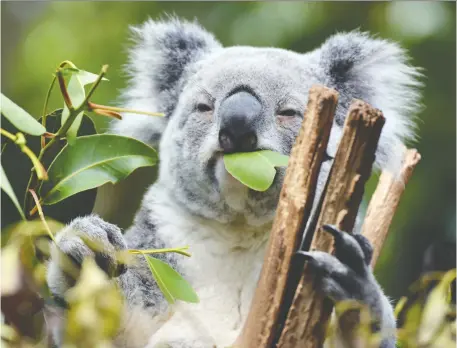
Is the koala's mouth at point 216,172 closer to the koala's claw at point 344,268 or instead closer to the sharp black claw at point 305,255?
the koala's claw at point 344,268

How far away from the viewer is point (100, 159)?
1365 millimetres

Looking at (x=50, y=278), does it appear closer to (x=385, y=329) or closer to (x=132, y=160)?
(x=132, y=160)

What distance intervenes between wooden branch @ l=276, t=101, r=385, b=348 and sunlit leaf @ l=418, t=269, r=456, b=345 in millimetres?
217

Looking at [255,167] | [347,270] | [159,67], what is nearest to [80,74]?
[255,167]

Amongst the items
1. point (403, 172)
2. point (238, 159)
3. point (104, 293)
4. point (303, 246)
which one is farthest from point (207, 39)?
point (104, 293)

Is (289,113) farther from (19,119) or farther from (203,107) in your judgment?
(19,119)

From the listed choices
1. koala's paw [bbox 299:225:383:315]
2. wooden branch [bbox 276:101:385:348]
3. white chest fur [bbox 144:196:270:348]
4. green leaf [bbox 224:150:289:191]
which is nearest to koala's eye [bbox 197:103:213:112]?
white chest fur [bbox 144:196:270:348]

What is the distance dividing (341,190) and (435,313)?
11.1 inches

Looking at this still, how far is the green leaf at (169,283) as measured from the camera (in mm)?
1378

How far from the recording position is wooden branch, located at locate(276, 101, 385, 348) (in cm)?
119

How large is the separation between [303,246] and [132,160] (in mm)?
A: 385

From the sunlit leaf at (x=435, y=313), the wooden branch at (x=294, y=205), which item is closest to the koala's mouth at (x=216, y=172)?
the wooden branch at (x=294, y=205)

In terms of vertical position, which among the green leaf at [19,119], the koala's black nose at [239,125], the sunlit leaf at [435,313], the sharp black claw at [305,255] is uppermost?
the koala's black nose at [239,125]

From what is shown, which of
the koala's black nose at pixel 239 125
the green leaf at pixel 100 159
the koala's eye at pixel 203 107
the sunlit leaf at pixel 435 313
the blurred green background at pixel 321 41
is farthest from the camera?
the blurred green background at pixel 321 41
